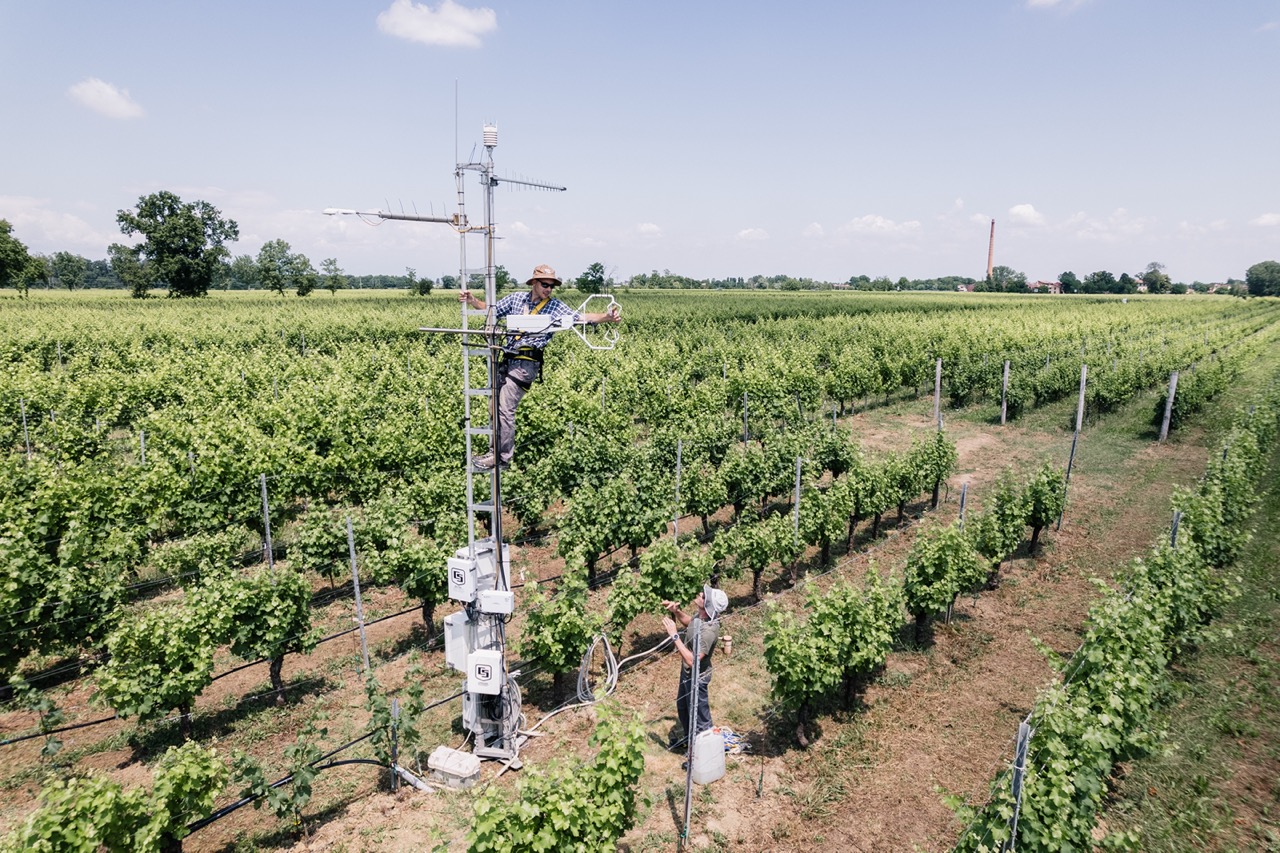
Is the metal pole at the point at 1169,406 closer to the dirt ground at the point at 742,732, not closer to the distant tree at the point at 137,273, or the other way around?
the dirt ground at the point at 742,732

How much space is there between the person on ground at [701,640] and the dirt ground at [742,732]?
619mm

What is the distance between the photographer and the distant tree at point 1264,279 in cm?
11719

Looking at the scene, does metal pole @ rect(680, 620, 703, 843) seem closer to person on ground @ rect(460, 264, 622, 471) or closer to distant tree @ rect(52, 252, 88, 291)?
person on ground @ rect(460, 264, 622, 471)

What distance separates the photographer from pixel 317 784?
705 centimetres

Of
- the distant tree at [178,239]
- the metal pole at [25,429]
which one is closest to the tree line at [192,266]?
the distant tree at [178,239]

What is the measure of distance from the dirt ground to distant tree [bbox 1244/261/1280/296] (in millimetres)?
147052

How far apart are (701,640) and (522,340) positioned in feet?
12.7

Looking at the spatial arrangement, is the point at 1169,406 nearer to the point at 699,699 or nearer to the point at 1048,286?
the point at 699,699

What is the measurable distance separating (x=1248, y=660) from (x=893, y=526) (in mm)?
6155

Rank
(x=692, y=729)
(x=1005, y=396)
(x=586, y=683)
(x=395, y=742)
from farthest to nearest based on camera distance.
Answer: (x=1005, y=396) < (x=586, y=683) < (x=395, y=742) < (x=692, y=729)

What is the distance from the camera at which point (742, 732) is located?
800cm

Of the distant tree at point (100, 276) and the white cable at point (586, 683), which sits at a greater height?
the distant tree at point (100, 276)

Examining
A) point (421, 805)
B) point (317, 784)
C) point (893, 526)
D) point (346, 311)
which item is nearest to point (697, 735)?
point (421, 805)

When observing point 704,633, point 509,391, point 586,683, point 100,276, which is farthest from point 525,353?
point 100,276
